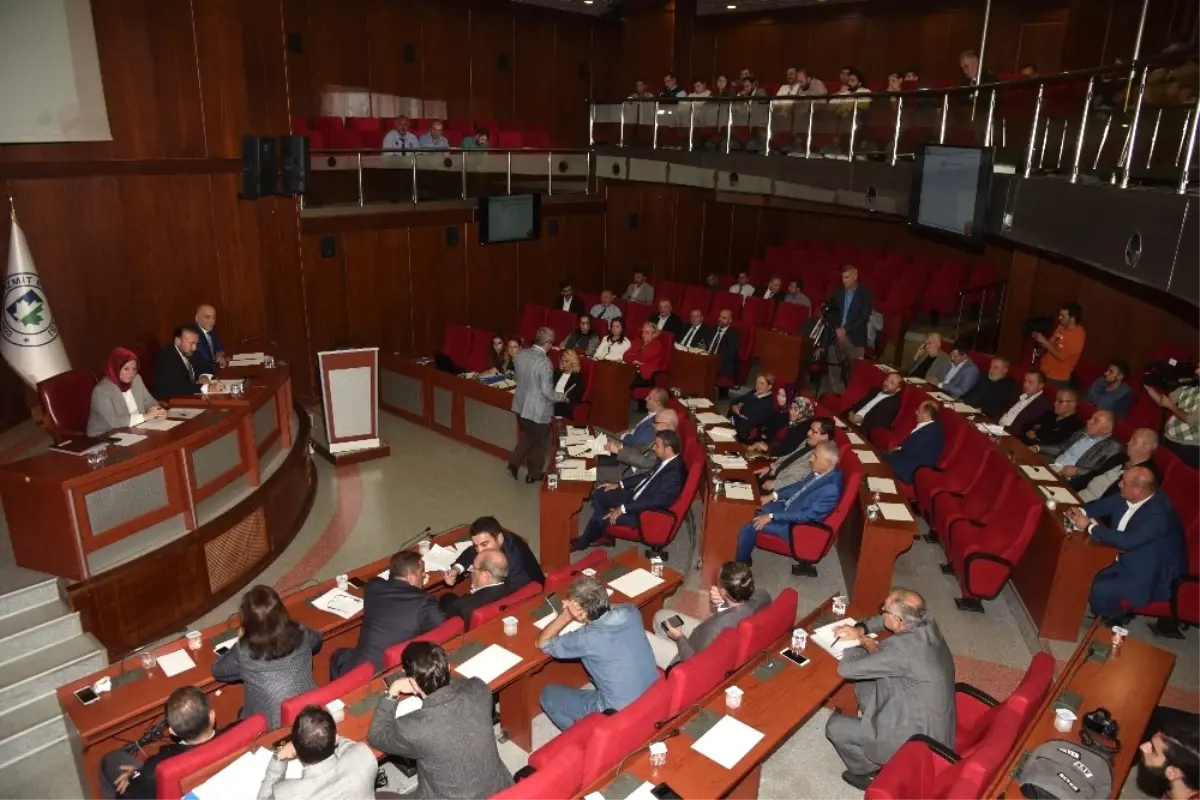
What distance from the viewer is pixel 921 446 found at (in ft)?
26.1

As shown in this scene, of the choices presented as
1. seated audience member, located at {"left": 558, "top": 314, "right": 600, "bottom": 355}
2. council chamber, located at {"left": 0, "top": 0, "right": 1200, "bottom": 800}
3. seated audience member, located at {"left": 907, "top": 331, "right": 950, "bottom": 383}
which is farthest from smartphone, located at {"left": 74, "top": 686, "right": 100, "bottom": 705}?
seated audience member, located at {"left": 907, "top": 331, "right": 950, "bottom": 383}

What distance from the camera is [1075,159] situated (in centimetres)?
648

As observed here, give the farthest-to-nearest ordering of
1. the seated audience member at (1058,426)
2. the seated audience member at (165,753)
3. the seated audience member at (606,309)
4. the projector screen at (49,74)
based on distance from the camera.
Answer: the seated audience member at (606,309) < the seated audience member at (1058,426) < the projector screen at (49,74) < the seated audience member at (165,753)

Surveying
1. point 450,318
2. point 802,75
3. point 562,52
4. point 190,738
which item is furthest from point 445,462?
point 562,52

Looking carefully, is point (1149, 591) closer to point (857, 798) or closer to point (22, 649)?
point (857, 798)

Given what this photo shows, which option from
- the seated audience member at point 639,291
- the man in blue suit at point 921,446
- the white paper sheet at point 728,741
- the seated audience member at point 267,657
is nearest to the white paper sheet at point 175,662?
the seated audience member at point 267,657

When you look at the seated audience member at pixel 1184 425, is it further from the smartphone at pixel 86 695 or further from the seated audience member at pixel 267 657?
the smartphone at pixel 86 695

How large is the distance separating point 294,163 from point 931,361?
7989mm

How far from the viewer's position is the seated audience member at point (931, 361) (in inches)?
383

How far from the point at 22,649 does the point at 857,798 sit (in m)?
5.40

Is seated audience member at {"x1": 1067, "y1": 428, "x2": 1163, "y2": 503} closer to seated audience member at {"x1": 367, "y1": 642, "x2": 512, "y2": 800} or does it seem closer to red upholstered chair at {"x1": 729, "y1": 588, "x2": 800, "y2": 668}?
red upholstered chair at {"x1": 729, "y1": 588, "x2": 800, "y2": 668}

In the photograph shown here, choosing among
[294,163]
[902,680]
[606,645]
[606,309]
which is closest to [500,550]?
[606,645]

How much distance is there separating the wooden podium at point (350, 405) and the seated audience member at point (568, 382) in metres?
2.14

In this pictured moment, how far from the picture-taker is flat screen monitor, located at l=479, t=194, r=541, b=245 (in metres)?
13.0
